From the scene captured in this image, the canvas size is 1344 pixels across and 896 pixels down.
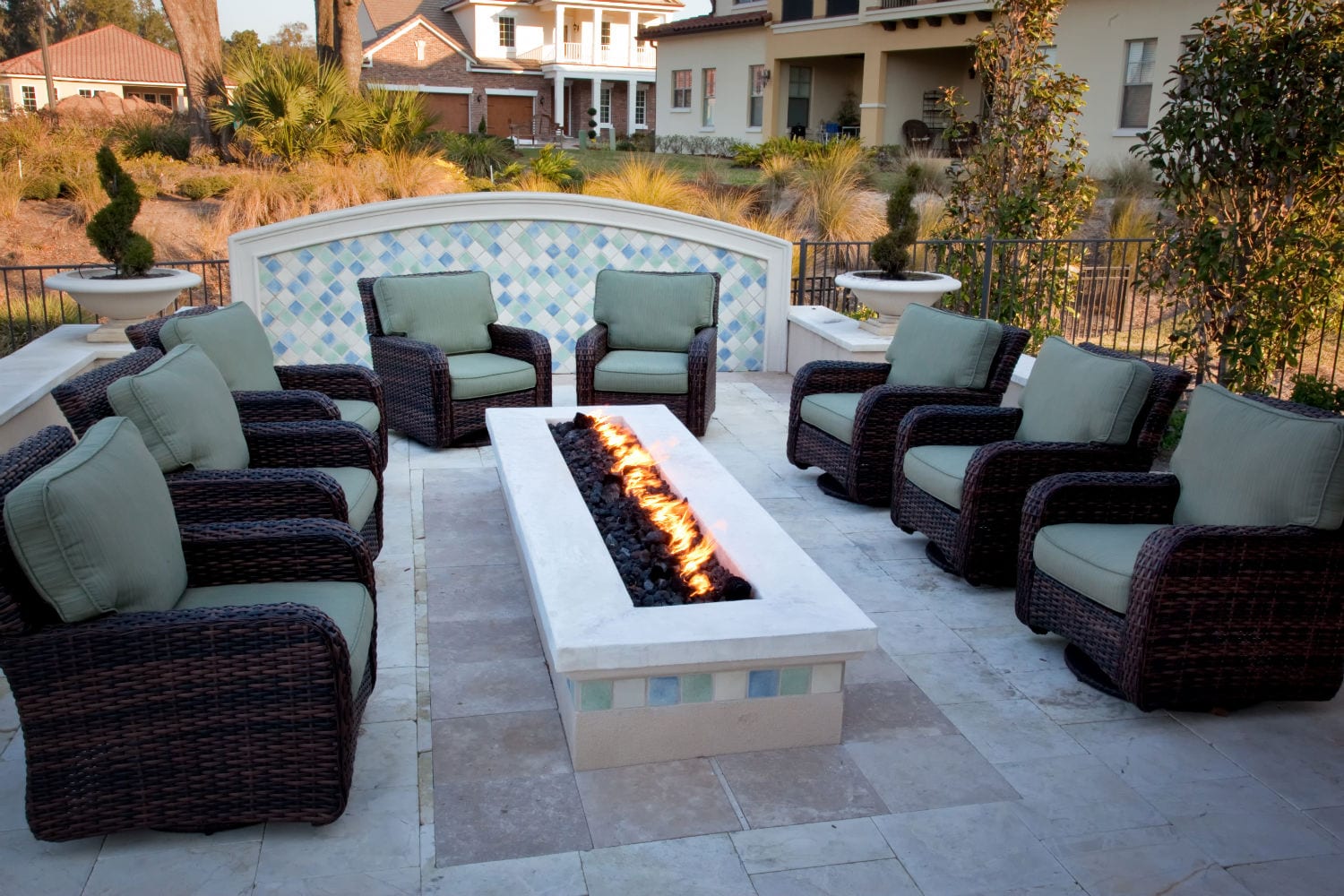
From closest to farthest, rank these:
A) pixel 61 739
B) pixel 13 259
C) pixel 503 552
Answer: pixel 61 739
pixel 503 552
pixel 13 259

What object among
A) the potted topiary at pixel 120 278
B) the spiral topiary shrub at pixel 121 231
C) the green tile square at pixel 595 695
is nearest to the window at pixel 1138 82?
the potted topiary at pixel 120 278

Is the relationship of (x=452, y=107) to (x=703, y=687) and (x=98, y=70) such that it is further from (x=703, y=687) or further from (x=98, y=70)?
(x=703, y=687)

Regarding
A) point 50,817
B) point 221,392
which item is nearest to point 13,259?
point 221,392

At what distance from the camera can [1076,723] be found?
3.32 m

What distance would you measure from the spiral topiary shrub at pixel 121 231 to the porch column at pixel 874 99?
58.9ft

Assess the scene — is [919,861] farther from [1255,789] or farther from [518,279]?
[518,279]

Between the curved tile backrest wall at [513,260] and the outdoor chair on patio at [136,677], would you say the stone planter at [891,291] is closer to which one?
the curved tile backrest wall at [513,260]

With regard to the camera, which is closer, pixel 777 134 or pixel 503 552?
pixel 503 552

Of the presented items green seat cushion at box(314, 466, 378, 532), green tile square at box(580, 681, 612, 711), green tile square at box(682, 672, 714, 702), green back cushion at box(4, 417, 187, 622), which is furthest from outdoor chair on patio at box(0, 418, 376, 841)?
green seat cushion at box(314, 466, 378, 532)

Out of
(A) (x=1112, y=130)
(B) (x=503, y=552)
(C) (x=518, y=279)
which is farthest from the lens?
(A) (x=1112, y=130)

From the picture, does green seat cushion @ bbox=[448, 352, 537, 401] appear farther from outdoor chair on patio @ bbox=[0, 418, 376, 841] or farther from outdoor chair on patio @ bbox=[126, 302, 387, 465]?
outdoor chair on patio @ bbox=[0, 418, 376, 841]

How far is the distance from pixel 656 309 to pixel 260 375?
2.50m

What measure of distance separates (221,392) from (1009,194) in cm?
621

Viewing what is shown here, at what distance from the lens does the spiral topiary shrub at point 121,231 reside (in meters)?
6.18
